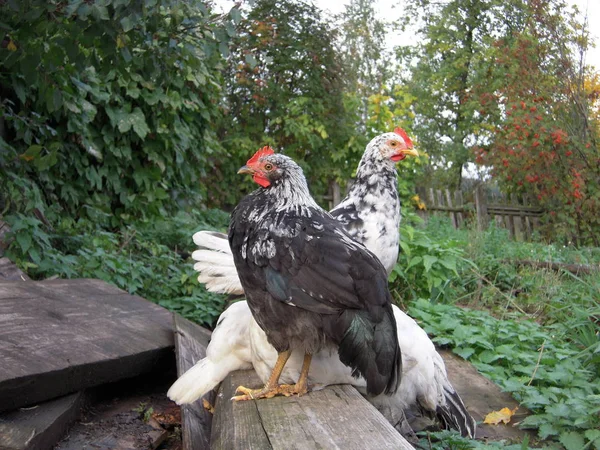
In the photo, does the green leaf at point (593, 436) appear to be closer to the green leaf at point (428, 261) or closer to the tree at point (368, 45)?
the green leaf at point (428, 261)

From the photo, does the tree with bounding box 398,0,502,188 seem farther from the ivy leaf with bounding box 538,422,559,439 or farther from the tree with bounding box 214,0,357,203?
the ivy leaf with bounding box 538,422,559,439

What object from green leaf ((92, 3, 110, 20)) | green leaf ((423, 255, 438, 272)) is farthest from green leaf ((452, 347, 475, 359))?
green leaf ((92, 3, 110, 20))

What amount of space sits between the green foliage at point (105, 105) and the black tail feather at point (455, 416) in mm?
2298

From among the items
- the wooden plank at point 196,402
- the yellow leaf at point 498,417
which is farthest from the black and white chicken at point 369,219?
the yellow leaf at point 498,417

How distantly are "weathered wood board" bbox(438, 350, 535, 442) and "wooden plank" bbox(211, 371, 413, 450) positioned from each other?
3.11ft

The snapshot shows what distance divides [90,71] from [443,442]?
4.91 meters

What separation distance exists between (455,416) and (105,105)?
17.2 ft

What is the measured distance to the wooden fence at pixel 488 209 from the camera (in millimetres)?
13125

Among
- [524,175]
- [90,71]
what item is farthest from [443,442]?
[524,175]

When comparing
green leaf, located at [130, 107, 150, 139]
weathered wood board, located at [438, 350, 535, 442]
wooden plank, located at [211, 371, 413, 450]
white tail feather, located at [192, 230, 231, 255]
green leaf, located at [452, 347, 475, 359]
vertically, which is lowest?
weathered wood board, located at [438, 350, 535, 442]

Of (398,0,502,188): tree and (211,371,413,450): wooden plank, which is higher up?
(398,0,502,188): tree

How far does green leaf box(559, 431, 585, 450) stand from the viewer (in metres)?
2.33

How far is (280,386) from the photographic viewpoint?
2217 millimetres

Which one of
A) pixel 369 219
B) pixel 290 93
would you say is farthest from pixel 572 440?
pixel 290 93
